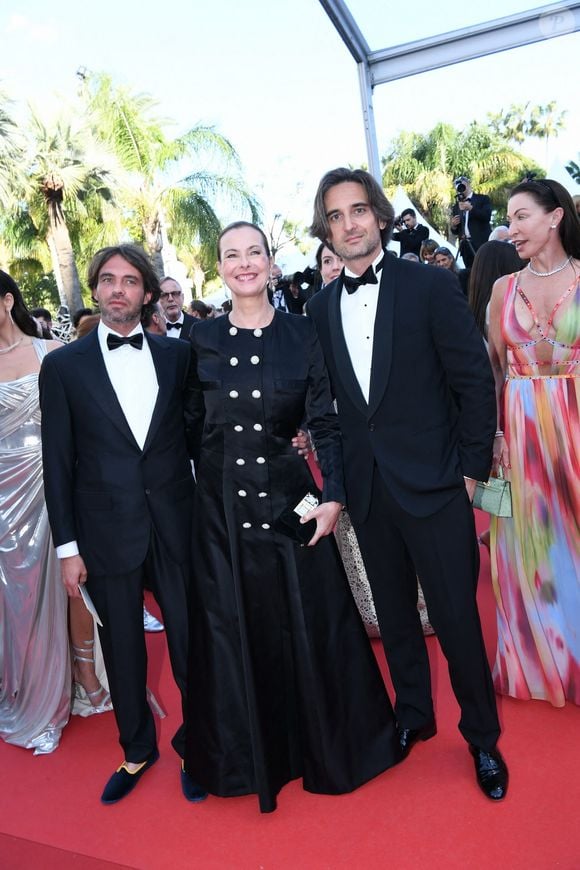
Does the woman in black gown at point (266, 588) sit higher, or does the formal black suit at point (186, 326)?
the formal black suit at point (186, 326)

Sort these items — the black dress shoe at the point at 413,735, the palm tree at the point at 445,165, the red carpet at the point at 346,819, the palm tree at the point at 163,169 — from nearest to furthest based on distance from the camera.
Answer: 1. the red carpet at the point at 346,819
2. the black dress shoe at the point at 413,735
3. the palm tree at the point at 163,169
4. the palm tree at the point at 445,165

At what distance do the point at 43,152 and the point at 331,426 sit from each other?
21.6 metres

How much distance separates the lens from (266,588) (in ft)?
8.12

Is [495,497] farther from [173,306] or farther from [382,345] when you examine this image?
[173,306]

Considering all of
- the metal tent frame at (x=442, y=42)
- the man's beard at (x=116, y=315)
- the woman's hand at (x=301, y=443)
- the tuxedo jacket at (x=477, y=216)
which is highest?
the metal tent frame at (x=442, y=42)

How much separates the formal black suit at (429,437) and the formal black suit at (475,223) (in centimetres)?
534

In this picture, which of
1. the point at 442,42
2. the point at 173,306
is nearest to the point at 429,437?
the point at 442,42

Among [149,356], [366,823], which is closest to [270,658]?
[366,823]

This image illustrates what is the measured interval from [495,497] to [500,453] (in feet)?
0.91

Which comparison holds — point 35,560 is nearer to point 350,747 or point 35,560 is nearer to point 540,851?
point 350,747

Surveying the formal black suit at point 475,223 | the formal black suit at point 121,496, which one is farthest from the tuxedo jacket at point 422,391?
the formal black suit at point 475,223

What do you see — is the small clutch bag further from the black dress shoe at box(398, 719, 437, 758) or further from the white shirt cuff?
the black dress shoe at box(398, 719, 437, 758)

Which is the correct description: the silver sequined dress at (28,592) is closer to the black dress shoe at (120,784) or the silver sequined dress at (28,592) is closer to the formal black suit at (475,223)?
the black dress shoe at (120,784)

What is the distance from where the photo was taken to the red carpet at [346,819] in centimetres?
220
